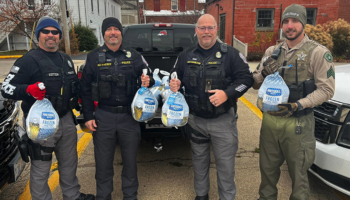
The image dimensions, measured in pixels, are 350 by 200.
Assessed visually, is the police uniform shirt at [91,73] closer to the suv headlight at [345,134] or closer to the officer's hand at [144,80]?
the officer's hand at [144,80]

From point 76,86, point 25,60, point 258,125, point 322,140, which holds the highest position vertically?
point 25,60

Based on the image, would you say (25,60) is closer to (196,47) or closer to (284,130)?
(196,47)

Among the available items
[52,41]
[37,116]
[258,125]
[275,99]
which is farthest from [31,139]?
[258,125]

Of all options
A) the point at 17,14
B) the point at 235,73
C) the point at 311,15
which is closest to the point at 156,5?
the point at 17,14

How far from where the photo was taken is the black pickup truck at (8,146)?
2.38 m

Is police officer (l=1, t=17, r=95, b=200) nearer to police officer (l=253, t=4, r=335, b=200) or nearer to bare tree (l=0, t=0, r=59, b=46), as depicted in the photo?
police officer (l=253, t=4, r=335, b=200)

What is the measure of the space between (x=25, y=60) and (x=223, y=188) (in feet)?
7.28

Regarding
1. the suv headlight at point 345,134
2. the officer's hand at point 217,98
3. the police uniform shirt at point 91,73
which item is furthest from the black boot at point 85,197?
the suv headlight at point 345,134

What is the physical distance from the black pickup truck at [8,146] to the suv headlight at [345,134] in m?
2.99

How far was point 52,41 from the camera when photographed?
96.3 inches

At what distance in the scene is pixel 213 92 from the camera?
2.39m

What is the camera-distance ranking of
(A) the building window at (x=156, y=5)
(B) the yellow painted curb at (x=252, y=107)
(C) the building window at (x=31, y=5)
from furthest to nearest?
(A) the building window at (x=156, y=5) → (C) the building window at (x=31, y=5) → (B) the yellow painted curb at (x=252, y=107)

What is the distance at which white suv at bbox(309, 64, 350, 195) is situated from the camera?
7.30 feet

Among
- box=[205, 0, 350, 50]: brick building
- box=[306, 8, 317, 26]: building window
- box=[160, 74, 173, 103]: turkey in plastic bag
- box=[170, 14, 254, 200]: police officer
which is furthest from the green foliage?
box=[170, 14, 254, 200]: police officer
